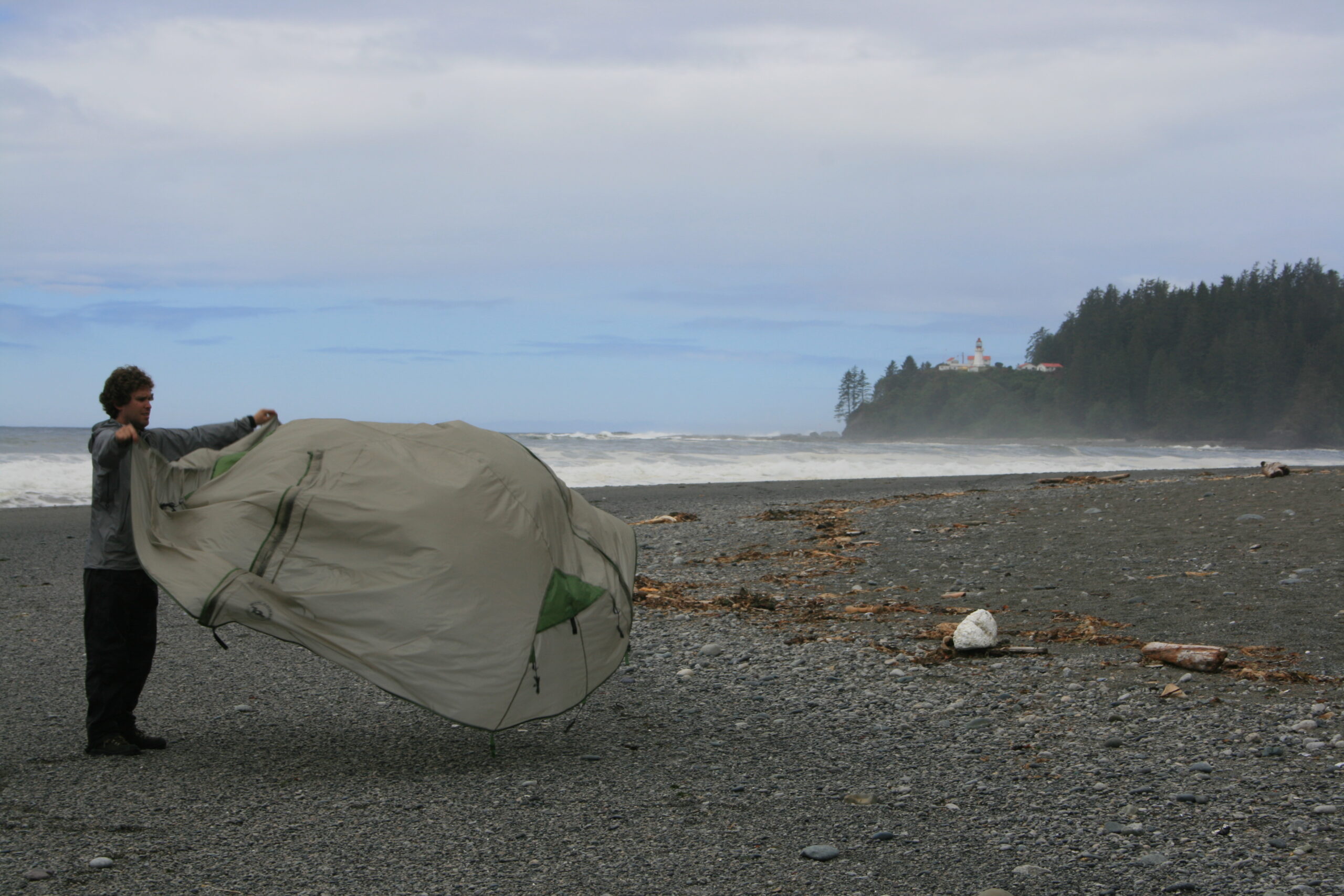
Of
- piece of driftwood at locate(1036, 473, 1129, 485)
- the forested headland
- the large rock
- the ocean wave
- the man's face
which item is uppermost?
the forested headland

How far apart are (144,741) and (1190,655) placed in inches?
231

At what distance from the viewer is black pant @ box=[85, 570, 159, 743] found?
4.91 m

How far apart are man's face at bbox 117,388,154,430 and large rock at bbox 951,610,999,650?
513cm

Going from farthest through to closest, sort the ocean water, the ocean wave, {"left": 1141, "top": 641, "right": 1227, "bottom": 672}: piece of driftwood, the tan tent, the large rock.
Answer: the ocean water → the ocean wave → the large rock → {"left": 1141, "top": 641, "right": 1227, "bottom": 672}: piece of driftwood → the tan tent

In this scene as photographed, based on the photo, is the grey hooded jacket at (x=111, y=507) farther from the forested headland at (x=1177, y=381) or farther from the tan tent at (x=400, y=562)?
the forested headland at (x=1177, y=381)

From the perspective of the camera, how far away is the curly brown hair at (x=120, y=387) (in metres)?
5.03

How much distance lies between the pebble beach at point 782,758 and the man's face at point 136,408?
1693mm

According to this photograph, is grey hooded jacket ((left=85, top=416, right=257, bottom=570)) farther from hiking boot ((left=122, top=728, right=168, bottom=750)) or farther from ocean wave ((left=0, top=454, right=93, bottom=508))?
ocean wave ((left=0, top=454, right=93, bottom=508))

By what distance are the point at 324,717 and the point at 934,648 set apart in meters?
4.00

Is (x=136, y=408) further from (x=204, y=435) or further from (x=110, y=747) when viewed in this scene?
(x=110, y=747)

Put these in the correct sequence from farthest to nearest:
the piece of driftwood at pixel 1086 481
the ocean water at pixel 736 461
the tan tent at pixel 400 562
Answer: the ocean water at pixel 736 461, the piece of driftwood at pixel 1086 481, the tan tent at pixel 400 562

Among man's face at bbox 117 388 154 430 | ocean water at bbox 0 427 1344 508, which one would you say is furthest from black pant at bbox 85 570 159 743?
ocean water at bbox 0 427 1344 508

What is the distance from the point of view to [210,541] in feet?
15.8

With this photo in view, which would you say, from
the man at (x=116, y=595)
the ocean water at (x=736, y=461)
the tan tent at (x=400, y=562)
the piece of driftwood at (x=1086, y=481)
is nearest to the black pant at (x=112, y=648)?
the man at (x=116, y=595)
